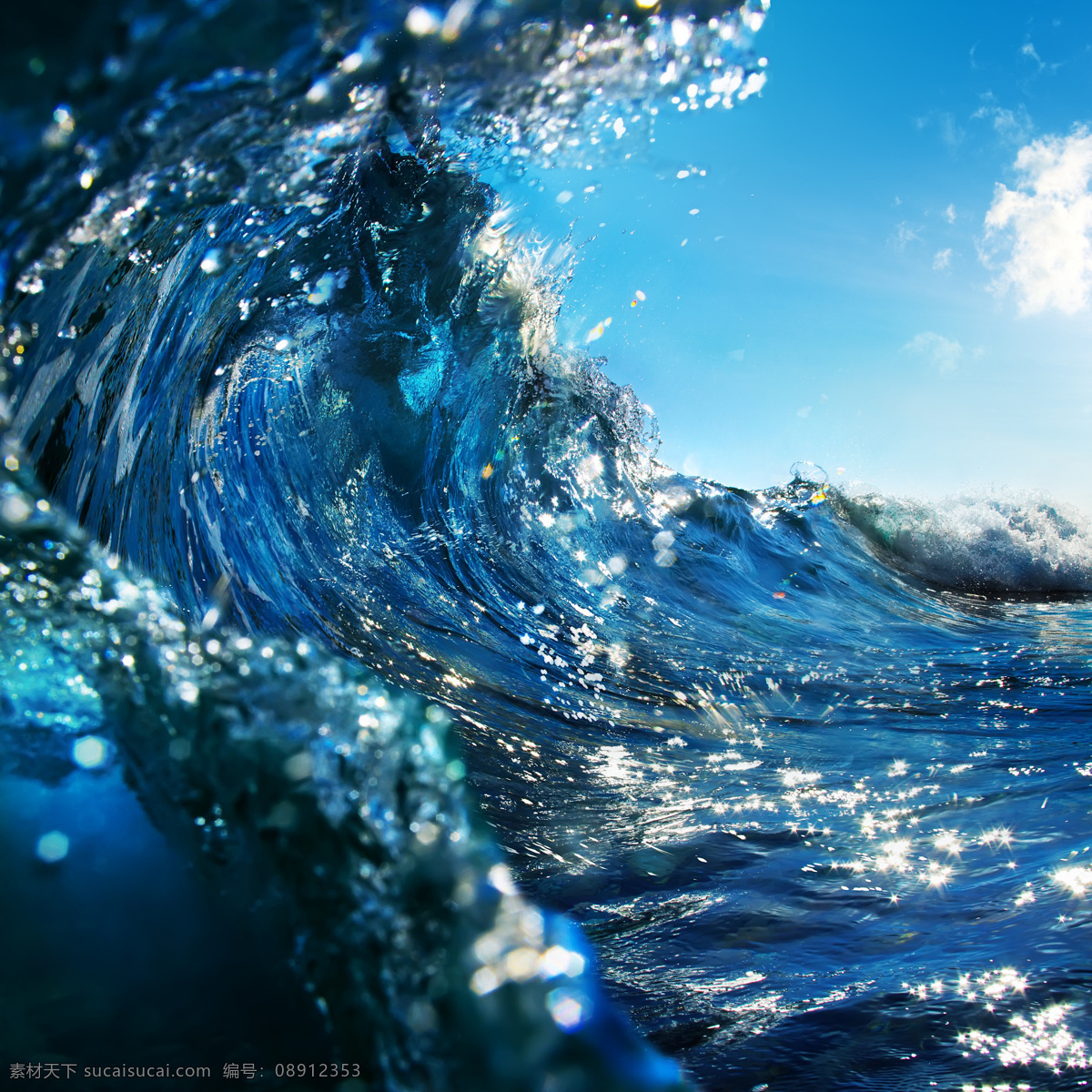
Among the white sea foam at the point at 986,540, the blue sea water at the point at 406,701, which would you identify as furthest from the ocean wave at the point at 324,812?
the white sea foam at the point at 986,540

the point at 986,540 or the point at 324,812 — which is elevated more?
the point at 986,540

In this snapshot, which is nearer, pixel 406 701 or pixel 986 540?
pixel 406 701

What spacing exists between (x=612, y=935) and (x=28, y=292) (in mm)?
2118

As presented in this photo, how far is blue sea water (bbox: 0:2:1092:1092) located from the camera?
78 cm

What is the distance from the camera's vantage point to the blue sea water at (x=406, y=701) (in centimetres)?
78

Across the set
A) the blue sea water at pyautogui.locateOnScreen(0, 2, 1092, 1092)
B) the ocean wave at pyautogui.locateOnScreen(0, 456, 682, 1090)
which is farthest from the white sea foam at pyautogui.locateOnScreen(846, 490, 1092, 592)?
the ocean wave at pyautogui.locateOnScreen(0, 456, 682, 1090)

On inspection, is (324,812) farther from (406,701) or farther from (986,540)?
(986,540)

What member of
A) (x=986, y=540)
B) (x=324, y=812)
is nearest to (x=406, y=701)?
(x=324, y=812)

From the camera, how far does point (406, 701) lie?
0.81 m

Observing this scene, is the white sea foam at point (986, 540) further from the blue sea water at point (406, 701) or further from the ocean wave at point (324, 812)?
the ocean wave at point (324, 812)

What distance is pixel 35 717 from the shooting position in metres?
1.22

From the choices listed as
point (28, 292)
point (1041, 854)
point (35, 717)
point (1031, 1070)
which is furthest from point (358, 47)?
point (1041, 854)

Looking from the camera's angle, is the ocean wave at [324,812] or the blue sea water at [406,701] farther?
the blue sea water at [406,701]

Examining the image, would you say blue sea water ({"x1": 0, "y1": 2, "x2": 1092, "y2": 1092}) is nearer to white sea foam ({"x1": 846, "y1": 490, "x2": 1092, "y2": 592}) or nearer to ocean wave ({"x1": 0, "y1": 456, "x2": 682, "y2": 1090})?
ocean wave ({"x1": 0, "y1": 456, "x2": 682, "y2": 1090})
